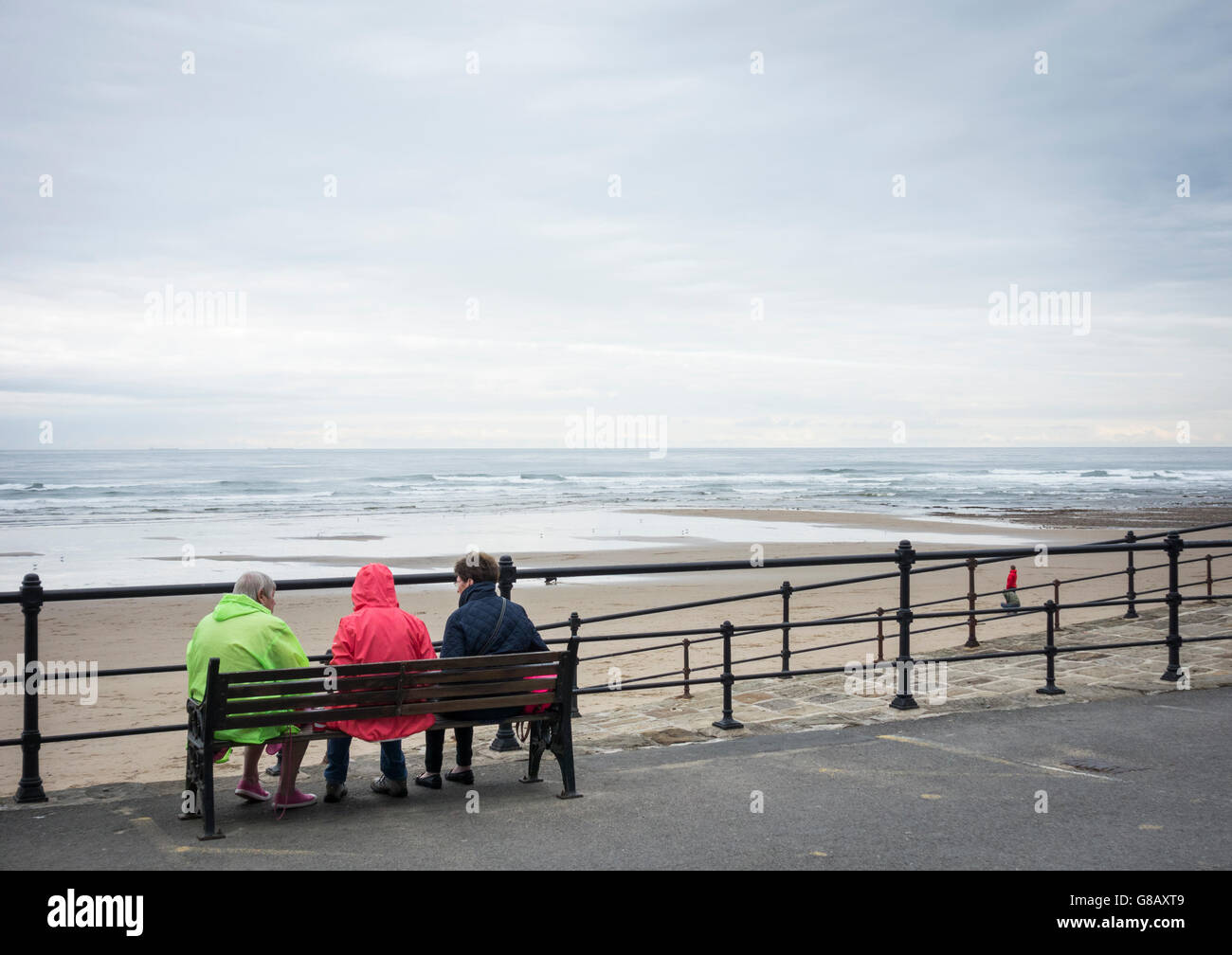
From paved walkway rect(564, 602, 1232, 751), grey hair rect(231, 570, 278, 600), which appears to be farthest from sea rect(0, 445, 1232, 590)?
grey hair rect(231, 570, 278, 600)

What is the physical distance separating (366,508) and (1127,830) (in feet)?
158

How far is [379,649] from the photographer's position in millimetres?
5535

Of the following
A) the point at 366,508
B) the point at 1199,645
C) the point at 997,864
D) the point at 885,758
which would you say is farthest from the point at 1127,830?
the point at 366,508

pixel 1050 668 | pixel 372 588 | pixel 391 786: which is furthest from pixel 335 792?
pixel 1050 668

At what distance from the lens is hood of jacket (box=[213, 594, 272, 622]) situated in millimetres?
5305

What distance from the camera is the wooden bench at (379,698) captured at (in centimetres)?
491

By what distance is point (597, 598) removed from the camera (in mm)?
21359

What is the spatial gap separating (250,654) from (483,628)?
1298mm

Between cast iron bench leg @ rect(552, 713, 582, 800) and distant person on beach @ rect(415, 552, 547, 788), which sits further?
distant person on beach @ rect(415, 552, 547, 788)

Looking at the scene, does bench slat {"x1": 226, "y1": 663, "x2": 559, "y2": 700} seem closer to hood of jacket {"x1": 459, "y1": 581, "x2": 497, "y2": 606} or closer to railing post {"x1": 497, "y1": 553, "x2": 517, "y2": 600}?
hood of jacket {"x1": 459, "y1": 581, "x2": 497, "y2": 606}

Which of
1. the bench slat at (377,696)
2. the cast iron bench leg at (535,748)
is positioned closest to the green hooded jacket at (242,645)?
the bench slat at (377,696)

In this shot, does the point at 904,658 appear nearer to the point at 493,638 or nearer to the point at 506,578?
the point at 506,578

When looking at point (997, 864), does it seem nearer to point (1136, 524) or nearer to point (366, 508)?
point (1136, 524)

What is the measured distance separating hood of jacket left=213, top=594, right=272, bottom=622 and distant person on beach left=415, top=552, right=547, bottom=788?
3.44ft
